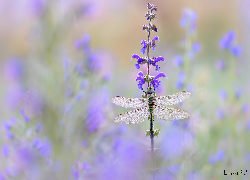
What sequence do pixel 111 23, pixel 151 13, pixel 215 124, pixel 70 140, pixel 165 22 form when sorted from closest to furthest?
pixel 151 13 < pixel 70 140 < pixel 215 124 < pixel 165 22 < pixel 111 23

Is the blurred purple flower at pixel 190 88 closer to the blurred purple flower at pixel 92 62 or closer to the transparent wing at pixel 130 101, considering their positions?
the blurred purple flower at pixel 92 62

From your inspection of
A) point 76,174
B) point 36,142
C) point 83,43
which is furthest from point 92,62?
point 76,174

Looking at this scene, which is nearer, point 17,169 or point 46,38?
point 46,38

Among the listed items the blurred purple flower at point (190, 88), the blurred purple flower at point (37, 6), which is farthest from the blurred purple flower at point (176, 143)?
the blurred purple flower at point (37, 6)

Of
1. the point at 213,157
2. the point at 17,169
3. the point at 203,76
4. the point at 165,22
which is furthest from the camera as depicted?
the point at 165,22

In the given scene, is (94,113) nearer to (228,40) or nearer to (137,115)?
(137,115)

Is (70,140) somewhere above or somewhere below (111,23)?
below

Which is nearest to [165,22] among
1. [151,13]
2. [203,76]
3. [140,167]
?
[203,76]

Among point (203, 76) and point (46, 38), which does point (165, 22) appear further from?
point (46, 38)

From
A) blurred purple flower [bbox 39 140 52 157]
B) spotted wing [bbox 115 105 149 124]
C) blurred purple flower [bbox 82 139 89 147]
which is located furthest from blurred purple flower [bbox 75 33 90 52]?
spotted wing [bbox 115 105 149 124]
